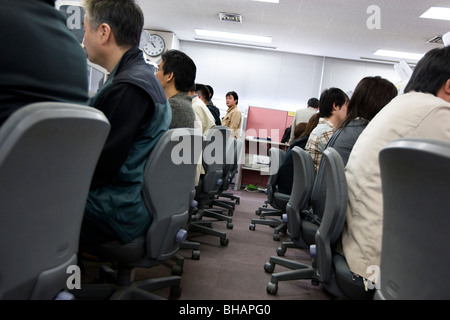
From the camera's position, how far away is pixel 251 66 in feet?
26.0

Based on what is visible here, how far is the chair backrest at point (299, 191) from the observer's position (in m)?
1.86

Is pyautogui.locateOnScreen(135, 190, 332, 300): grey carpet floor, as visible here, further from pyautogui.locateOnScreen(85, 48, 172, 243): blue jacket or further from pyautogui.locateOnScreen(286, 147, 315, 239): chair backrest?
pyautogui.locateOnScreen(85, 48, 172, 243): blue jacket

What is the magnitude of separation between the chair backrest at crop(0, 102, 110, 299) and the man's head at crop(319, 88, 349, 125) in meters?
2.20

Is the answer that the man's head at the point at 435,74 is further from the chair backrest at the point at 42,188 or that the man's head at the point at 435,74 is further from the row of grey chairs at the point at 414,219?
the chair backrest at the point at 42,188

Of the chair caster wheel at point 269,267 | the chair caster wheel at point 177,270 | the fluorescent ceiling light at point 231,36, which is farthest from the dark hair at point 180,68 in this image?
the fluorescent ceiling light at point 231,36

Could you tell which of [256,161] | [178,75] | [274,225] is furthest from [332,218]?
[256,161]

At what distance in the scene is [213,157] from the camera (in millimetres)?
2740

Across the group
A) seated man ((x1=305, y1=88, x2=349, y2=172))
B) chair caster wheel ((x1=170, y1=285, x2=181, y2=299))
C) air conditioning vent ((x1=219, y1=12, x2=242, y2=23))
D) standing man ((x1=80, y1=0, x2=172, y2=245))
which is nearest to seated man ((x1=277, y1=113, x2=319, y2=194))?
seated man ((x1=305, y1=88, x2=349, y2=172))

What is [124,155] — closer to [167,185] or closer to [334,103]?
[167,185]

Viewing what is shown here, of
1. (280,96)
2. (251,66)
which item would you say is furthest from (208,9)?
(280,96)

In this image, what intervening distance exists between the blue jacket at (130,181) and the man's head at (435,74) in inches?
36.8

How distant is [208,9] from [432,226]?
5968mm

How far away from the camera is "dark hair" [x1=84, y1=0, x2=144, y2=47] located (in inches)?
52.7
